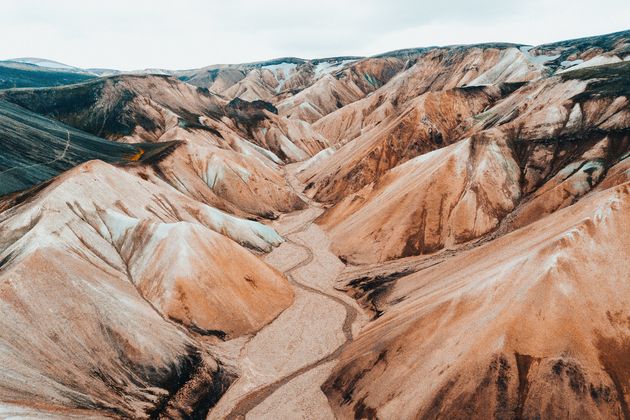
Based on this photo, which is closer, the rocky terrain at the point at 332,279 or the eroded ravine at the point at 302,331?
the rocky terrain at the point at 332,279

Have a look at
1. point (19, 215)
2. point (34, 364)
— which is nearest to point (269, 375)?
point (34, 364)

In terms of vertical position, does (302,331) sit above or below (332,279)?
above

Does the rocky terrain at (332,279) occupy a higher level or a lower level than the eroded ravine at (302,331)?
higher

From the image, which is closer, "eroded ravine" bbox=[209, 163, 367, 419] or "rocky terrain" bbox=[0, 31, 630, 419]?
"rocky terrain" bbox=[0, 31, 630, 419]

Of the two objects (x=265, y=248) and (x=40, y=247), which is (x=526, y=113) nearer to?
(x=265, y=248)

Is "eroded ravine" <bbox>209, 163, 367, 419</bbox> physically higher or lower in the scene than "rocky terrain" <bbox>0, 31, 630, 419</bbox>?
lower
